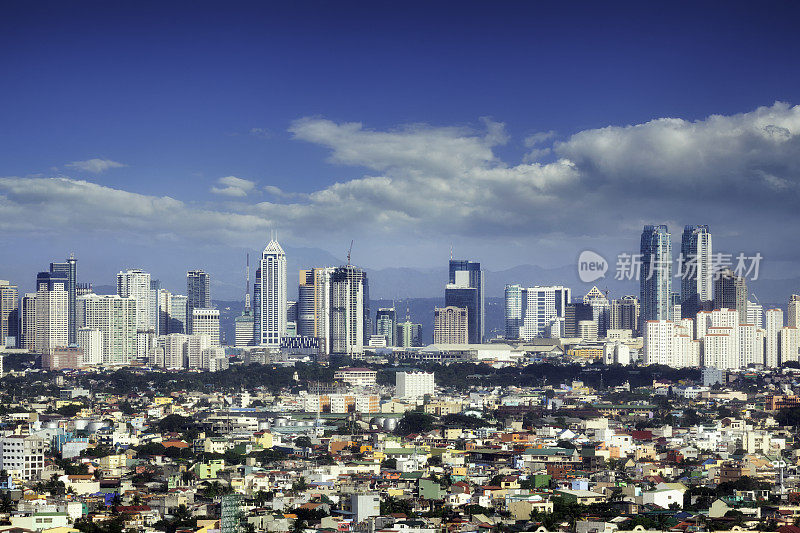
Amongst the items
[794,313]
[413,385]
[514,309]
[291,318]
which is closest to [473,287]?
[514,309]

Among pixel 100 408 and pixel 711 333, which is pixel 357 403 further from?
pixel 711 333

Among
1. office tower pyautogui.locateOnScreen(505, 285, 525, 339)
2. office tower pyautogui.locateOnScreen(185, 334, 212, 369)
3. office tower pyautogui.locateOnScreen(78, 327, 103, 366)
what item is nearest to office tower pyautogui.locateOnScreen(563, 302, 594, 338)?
office tower pyautogui.locateOnScreen(505, 285, 525, 339)

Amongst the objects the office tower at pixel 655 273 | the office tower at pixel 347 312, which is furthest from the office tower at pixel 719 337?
the office tower at pixel 347 312

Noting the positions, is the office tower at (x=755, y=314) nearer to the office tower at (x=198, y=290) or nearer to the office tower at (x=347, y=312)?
the office tower at (x=347, y=312)

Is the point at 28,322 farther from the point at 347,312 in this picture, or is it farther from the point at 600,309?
the point at 600,309

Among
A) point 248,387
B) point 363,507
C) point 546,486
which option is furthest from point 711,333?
point 363,507

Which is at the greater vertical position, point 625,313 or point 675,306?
point 675,306

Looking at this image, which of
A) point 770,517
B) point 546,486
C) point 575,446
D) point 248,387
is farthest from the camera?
point 248,387
